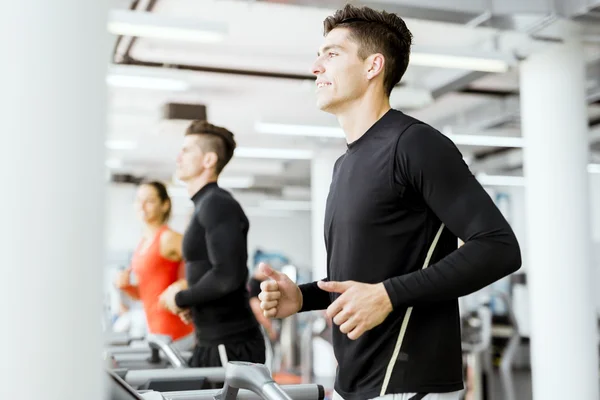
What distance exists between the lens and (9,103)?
659 mm

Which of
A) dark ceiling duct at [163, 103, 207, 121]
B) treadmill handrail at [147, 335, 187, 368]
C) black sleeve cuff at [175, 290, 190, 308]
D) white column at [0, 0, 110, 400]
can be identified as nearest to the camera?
white column at [0, 0, 110, 400]

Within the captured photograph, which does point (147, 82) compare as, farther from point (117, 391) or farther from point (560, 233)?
point (117, 391)

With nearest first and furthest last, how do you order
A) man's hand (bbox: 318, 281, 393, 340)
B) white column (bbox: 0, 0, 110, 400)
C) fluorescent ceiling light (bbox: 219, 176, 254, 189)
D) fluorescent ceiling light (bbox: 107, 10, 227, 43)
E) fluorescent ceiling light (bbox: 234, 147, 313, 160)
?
white column (bbox: 0, 0, 110, 400) → man's hand (bbox: 318, 281, 393, 340) → fluorescent ceiling light (bbox: 107, 10, 227, 43) → fluorescent ceiling light (bbox: 234, 147, 313, 160) → fluorescent ceiling light (bbox: 219, 176, 254, 189)

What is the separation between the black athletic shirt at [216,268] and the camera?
2602 millimetres

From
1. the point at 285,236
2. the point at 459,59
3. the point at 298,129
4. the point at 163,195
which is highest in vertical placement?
the point at 285,236

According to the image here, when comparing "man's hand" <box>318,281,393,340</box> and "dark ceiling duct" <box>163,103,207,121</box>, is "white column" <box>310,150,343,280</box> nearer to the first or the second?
A: "dark ceiling duct" <box>163,103,207,121</box>

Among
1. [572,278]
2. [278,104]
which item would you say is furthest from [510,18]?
[278,104]

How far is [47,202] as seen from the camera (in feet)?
2.15

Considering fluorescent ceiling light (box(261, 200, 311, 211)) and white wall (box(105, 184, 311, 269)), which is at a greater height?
fluorescent ceiling light (box(261, 200, 311, 211))

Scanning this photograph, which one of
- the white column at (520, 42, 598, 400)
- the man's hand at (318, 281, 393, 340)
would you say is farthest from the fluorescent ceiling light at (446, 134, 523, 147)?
the man's hand at (318, 281, 393, 340)

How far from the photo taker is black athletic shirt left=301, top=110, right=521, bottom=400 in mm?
1276

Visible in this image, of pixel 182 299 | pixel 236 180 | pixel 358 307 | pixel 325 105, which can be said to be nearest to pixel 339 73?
pixel 325 105

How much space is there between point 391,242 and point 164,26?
3220 mm

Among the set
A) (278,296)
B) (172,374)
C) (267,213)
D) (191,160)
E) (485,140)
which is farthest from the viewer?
(267,213)
